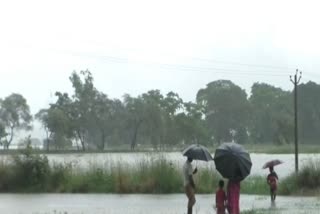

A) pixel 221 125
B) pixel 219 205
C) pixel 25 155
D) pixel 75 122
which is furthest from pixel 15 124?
pixel 219 205

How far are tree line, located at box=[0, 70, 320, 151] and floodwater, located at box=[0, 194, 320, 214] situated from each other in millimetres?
72022

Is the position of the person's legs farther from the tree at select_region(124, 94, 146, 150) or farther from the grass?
the tree at select_region(124, 94, 146, 150)

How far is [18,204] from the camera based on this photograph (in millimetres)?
24500

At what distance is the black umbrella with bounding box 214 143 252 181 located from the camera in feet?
49.0

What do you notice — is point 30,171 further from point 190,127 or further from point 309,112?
point 309,112

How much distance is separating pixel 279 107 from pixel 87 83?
48.3 m

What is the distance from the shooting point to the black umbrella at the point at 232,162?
588 inches

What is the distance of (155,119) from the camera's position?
365 ft

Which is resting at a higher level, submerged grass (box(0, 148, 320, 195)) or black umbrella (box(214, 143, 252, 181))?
black umbrella (box(214, 143, 252, 181))

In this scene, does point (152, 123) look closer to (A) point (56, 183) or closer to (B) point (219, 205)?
(A) point (56, 183)

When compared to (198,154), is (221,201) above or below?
below

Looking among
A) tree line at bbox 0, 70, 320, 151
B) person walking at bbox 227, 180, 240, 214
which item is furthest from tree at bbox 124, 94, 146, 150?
person walking at bbox 227, 180, 240, 214

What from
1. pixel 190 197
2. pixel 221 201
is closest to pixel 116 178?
pixel 190 197

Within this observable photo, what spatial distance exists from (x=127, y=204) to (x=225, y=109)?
112577 millimetres
